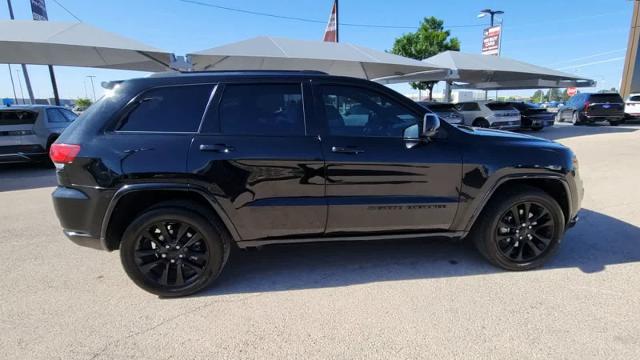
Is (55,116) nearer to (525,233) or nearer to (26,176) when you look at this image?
(26,176)

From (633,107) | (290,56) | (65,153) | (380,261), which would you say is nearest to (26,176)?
(65,153)

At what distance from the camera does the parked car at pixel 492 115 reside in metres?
14.5

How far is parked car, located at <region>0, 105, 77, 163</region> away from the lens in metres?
8.21

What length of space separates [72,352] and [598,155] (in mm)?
11847

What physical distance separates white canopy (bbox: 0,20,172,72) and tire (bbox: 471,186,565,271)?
36.3 ft

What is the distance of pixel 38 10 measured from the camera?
1622 centimetres

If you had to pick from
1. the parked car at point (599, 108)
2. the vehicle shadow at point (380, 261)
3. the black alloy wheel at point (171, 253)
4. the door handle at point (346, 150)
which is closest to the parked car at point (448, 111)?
the parked car at point (599, 108)

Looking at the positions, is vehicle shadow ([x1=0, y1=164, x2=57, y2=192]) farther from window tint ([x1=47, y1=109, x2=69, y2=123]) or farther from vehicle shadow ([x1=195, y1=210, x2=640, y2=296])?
vehicle shadow ([x1=195, y1=210, x2=640, y2=296])

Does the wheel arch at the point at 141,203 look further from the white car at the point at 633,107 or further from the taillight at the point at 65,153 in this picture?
the white car at the point at 633,107

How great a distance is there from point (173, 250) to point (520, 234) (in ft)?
10.1

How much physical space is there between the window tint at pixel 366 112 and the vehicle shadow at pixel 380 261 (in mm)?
1288

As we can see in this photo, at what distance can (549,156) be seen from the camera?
3.22 meters

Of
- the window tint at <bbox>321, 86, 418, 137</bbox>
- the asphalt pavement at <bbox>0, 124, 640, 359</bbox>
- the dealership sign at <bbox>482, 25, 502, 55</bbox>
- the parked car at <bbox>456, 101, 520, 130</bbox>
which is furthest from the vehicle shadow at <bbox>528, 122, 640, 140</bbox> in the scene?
the window tint at <bbox>321, 86, 418, 137</bbox>

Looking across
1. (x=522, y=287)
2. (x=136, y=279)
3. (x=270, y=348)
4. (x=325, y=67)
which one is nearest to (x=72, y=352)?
(x=136, y=279)
